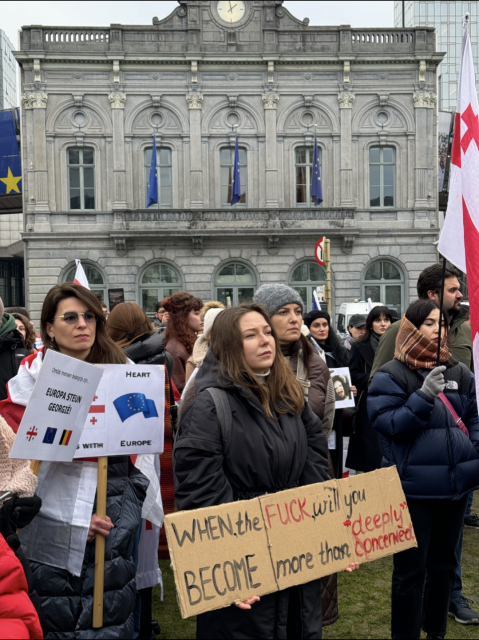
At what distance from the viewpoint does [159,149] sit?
2659 centimetres

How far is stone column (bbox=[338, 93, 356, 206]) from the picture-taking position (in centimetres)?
2639

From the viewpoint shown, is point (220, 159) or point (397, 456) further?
point (220, 159)

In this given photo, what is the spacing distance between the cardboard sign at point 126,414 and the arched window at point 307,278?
23518mm

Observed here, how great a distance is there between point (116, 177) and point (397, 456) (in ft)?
78.7

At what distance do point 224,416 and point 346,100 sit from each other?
25594 mm

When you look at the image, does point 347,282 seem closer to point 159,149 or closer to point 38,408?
point 159,149

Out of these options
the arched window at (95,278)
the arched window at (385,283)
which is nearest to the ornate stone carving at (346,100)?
the arched window at (385,283)

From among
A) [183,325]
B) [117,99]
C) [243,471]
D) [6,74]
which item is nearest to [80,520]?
[243,471]

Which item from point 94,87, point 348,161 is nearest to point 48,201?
point 94,87

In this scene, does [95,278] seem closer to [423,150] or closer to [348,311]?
[348,311]

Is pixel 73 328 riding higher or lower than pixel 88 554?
higher

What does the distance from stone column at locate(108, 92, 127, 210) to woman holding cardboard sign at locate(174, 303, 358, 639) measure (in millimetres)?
23925

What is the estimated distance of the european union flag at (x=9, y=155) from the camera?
87.8 feet

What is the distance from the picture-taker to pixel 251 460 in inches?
108
